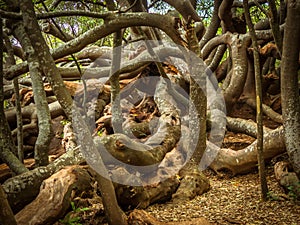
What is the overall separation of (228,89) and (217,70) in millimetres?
1918

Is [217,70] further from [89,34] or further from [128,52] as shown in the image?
[89,34]

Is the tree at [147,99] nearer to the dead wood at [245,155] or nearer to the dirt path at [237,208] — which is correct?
the dead wood at [245,155]

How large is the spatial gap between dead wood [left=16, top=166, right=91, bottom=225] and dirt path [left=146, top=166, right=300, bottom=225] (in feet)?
3.25

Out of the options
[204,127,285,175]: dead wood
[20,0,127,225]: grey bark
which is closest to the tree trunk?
[204,127,285,175]: dead wood

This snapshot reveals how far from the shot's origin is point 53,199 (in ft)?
8.77

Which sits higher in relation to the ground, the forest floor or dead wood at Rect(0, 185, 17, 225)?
dead wood at Rect(0, 185, 17, 225)

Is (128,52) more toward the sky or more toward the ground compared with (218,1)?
more toward the ground

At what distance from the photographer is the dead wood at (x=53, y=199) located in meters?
2.58

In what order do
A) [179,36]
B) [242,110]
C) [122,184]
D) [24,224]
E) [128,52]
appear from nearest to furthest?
[24,224]
[122,184]
[179,36]
[242,110]
[128,52]

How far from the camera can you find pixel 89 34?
3.96 metres

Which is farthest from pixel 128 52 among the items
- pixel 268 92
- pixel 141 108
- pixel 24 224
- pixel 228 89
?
pixel 24 224

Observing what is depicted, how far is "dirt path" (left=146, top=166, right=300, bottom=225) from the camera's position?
318 cm

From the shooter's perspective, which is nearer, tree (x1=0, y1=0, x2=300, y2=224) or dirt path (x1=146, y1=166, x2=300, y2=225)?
tree (x1=0, y1=0, x2=300, y2=224)

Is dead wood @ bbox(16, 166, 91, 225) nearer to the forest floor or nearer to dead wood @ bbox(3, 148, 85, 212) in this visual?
dead wood @ bbox(3, 148, 85, 212)
